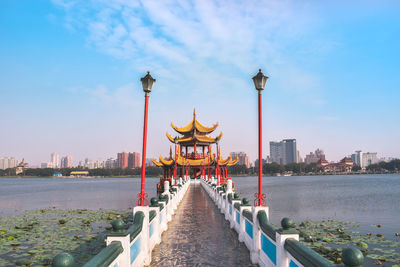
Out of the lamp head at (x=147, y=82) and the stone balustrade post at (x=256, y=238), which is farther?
the lamp head at (x=147, y=82)

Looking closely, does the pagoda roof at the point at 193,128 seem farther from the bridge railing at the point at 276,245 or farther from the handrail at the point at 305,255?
the handrail at the point at 305,255

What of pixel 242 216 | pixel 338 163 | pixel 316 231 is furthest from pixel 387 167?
pixel 242 216

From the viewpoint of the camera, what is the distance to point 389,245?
13695 millimetres

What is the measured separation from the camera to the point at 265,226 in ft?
19.3

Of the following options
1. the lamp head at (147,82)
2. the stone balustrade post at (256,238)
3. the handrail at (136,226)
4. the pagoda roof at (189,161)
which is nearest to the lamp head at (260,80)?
the lamp head at (147,82)

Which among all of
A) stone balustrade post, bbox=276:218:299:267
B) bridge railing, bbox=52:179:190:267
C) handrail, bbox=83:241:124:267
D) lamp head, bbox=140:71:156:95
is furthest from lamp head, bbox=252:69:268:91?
handrail, bbox=83:241:124:267

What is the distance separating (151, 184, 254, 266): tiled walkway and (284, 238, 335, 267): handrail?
106 inches

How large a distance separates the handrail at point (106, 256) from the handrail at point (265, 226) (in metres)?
2.81

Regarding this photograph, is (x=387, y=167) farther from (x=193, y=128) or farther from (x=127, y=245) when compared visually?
(x=127, y=245)

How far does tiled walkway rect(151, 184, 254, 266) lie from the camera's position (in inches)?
Result: 267

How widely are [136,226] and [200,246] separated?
3.10 meters

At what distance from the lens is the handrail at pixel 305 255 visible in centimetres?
324

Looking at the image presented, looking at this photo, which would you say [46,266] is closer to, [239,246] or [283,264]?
[239,246]

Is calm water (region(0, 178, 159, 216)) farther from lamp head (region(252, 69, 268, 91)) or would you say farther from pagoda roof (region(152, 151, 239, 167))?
lamp head (region(252, 69, 268, 91))
